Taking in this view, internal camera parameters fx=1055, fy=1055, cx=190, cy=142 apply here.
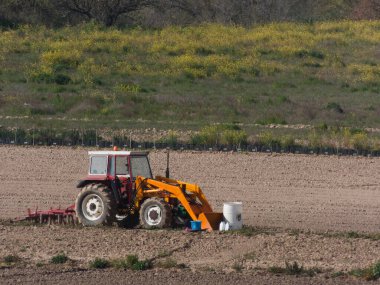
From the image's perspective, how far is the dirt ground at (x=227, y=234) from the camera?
14.6 m

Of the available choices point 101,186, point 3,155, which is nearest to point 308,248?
point 101,186

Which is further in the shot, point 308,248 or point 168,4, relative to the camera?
point 168,4

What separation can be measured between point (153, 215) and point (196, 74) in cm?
2566

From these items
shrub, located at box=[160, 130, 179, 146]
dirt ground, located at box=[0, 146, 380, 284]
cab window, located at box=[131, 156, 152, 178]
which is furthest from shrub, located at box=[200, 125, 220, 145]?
cab window, located at box=[131, 156, 152, 178]

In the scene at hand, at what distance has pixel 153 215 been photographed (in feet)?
58.2

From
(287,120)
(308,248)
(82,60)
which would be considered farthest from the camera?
(82,60)

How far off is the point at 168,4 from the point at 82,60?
15.6 metres

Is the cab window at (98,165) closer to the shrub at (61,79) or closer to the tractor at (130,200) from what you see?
the tractor at (130,200)

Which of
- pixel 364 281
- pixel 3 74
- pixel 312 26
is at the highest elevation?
pixel 312 26

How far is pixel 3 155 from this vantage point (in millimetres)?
→ 27266

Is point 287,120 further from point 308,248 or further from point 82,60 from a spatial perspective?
point 308,248

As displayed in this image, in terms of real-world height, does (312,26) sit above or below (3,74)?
above

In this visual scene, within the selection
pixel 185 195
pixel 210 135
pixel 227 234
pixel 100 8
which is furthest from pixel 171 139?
pixel 100 8

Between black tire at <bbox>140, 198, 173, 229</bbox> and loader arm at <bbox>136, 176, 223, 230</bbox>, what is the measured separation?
202mm
